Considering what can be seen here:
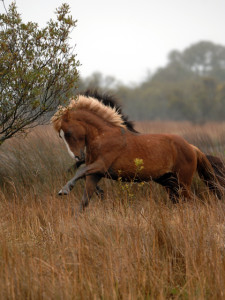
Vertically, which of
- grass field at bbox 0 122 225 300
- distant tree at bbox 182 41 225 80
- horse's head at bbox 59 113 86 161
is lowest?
grass field at bbox 0 122 225 300

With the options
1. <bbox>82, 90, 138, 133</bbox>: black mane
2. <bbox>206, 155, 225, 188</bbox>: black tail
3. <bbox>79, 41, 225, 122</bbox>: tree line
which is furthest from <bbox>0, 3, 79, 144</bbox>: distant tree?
<bbox>79, 41, 225, 122</bbox>: tree line

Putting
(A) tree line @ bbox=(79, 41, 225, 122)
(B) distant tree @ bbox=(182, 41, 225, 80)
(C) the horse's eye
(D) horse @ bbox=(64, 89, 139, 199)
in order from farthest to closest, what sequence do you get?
(B) distant tree @ bbox=(182, 41, 225, 80), (A) tree line @ bbox=(79, 41, 225, 122), (D) horse @ bbox=(64, 89, 139, 199), (C) the horse's eye

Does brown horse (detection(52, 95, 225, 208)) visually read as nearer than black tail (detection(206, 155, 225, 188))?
Yes

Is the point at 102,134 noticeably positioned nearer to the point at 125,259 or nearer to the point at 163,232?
the point at 163,232

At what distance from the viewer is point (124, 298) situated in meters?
3.22

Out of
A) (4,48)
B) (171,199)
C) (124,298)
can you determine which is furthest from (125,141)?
(124,298)

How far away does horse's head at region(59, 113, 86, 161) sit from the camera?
5.93 meters

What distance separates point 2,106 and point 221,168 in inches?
135

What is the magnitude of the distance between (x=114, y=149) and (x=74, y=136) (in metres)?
0.58

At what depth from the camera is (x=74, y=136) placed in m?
5.94

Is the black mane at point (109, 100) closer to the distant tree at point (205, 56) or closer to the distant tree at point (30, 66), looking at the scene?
the distant tree at point (30, 66)

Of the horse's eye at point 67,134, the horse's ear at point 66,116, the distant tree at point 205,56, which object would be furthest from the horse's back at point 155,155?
the distant tree at point 205,56

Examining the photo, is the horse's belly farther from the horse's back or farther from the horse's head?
the horse's head

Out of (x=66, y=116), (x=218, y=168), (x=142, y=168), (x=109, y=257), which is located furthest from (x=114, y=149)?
(x=109, y=257)
